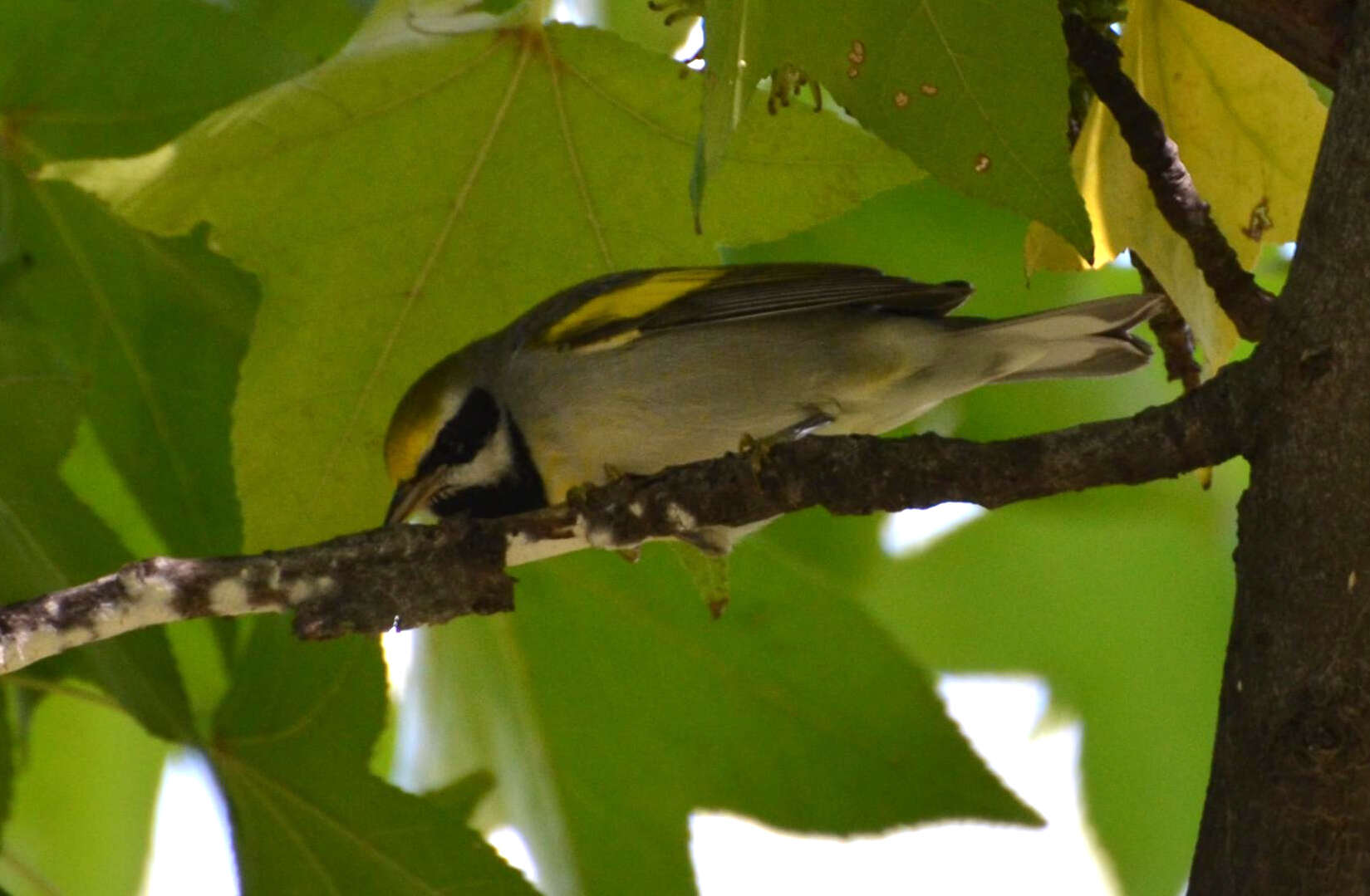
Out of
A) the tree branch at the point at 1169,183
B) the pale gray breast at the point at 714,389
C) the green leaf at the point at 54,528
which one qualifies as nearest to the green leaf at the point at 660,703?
the pale gray breast at the point at 714,389

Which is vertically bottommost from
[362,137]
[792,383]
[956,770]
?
[956,770]

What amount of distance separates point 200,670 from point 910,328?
1155 mm

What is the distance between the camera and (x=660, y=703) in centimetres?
213

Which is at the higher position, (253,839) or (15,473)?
(15,473)

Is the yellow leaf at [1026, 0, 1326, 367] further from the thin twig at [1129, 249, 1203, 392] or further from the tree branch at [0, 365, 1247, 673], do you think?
the tree branch at [0, 365, 1247, 673]

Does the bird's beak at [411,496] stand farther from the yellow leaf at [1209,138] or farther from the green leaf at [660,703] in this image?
the yellow leaf at [1209,138]

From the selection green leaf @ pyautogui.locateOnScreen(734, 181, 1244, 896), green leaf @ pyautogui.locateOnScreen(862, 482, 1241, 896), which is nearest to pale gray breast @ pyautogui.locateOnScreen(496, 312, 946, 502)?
green leaf @ pyautogui.locateOnScreen(734, 181, 1244, 896)

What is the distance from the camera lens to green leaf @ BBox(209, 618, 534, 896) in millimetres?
1701

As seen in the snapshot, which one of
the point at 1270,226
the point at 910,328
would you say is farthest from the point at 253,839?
the point at 1270,226

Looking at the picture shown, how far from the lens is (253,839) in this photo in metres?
1.76

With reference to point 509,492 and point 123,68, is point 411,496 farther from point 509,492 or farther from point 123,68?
point 123,68

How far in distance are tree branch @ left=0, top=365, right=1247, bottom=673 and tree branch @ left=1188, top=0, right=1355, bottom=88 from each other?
0.27 meters

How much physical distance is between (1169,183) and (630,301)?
739 millimetres

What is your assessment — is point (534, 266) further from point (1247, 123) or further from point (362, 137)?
point (1247, 123)
